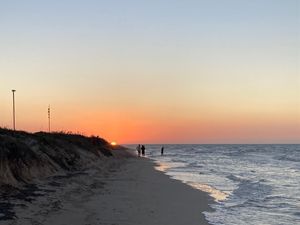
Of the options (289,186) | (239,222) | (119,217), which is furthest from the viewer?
(289,186)

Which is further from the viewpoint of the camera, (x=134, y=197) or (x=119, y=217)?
(x=134, y=197)

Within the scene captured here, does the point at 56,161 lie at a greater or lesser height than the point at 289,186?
greater

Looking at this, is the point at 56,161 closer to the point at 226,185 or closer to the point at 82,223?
the point at 226,185

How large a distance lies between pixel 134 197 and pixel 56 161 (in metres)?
10.3

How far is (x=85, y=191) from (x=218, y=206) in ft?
18.4

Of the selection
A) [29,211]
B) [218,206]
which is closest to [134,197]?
[218,206]

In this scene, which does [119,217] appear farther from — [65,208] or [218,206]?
[218,206]

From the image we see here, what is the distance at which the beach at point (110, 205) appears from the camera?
1313 centimetres

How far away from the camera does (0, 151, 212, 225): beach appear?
13.1m

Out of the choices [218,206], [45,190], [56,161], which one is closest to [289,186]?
[218,206]

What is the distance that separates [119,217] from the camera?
14.1 meters

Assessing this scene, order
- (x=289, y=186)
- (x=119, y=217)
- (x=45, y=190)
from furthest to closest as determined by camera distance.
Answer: (x=289, y=186)
(x=45, y=190)
(x=119, y=217)

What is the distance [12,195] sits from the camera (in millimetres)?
15328

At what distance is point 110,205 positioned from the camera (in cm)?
1622
